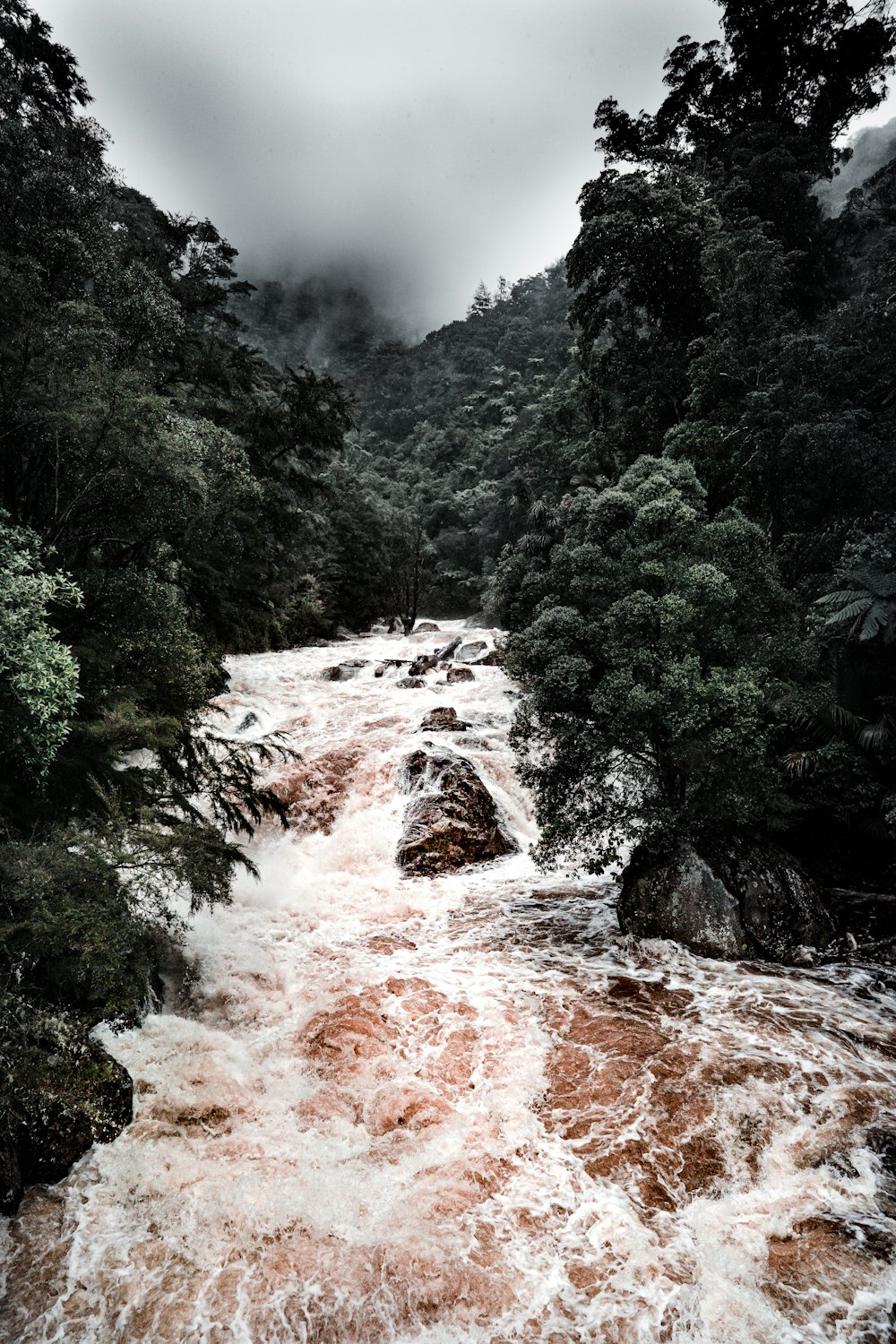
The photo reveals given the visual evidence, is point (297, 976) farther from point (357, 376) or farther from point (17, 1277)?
point (357, 376)

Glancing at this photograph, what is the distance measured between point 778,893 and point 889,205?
77.3 feet

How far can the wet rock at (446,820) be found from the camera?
10.9 metres

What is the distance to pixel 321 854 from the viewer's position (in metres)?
11.2

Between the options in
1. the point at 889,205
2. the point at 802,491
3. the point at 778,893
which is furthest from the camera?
the point at 889,205

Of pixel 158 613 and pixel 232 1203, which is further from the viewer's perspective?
pixel 158 613

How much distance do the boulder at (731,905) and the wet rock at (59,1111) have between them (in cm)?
640

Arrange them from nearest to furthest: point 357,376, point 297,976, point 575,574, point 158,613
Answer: point 158,613 < point 297,976 < point 575,574 < point 357,376

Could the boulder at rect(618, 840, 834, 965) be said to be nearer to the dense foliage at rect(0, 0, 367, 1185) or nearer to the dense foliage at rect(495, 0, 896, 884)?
the dense foliage at rect(495, 0, 896, 884)

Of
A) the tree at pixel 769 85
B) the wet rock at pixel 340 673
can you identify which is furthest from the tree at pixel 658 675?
the tree at pixel 769 85

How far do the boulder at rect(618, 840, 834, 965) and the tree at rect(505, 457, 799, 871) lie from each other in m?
0.44

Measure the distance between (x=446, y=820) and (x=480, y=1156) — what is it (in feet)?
21.9

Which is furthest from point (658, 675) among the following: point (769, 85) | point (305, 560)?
point (769, 85)

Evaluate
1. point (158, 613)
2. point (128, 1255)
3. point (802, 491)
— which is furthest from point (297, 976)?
point (802, 491)

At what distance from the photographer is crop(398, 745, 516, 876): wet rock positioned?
1095 centimetres
